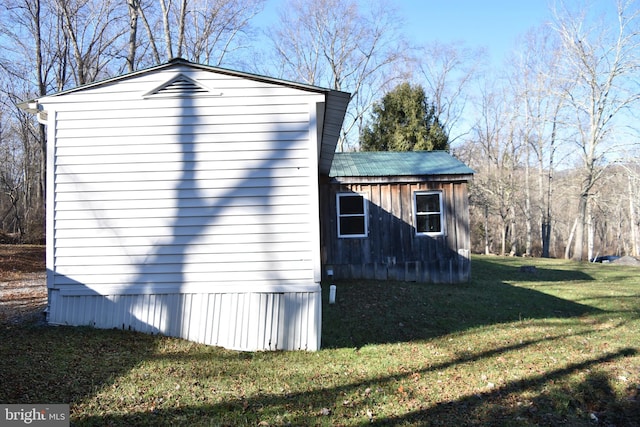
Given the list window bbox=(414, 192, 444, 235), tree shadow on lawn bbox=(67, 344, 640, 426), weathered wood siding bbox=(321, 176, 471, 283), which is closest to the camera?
tree shadow on lawn bbox=(67, 344, 640, 426)

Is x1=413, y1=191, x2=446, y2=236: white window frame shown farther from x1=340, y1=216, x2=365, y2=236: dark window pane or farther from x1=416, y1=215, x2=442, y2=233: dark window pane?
x1=340, y1=216, x2=365, y2=236: dark window pane

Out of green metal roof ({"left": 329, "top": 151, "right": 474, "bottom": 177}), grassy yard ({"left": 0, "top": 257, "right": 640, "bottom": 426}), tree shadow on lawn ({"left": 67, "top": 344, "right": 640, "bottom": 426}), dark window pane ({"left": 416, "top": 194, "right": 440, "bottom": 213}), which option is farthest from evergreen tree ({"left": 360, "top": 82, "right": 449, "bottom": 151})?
tree shadow on lawn ({"left": 67, "top": 344, "right": 640, "bottom": 426})

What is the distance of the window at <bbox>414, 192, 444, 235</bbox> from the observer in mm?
13320

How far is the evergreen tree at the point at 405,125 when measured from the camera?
24.8 meters

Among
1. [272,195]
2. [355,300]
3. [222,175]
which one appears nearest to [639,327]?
[355,300]

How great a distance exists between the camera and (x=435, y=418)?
177 inches

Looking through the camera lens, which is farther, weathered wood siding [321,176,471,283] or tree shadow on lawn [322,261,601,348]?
weathered wood siding [321,176,471,283]

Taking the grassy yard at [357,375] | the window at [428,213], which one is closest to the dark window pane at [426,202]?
the window at [428,213]

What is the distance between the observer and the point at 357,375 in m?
5.62

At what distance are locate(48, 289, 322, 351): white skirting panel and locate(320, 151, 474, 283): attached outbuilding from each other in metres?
6.47

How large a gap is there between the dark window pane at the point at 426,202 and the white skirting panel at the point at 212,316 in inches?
297

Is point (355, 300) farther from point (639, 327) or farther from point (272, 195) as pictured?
point (639, 327)

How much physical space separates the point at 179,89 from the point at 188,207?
1.77 meters

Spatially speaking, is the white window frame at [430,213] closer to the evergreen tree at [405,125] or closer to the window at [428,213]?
the window at [428,213]
